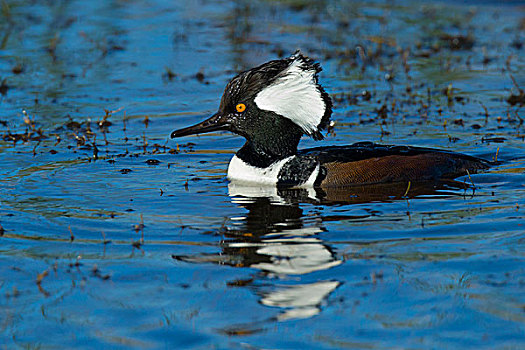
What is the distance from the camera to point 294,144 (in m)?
8.84

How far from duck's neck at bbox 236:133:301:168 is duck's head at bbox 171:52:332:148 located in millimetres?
11

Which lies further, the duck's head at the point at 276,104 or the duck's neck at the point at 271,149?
the duck's neck at the point at 271,149

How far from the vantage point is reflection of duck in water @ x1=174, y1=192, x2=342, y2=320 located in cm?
552

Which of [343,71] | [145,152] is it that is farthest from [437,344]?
[343,71]

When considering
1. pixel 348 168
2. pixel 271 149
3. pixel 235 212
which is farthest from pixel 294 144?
pixel 235 212

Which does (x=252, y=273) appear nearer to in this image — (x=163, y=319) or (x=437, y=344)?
(x=163, y=319)

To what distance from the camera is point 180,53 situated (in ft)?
50.9

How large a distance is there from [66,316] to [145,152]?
16.2ft

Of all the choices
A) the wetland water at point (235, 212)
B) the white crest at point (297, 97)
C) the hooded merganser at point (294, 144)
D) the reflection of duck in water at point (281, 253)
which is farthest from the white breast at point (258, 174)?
the reflection of duck in water at point (281, 253)

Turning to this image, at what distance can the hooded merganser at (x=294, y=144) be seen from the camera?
28.1 feet

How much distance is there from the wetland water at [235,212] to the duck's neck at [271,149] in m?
0.37

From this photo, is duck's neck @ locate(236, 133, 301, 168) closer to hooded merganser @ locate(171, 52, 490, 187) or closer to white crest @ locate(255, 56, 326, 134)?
hooded merganser @ locate(171, 52, 490, 187)

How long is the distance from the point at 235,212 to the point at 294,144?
1.46 meters

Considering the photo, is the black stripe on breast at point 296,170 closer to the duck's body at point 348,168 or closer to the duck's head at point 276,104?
the duck's body at point 348,168
